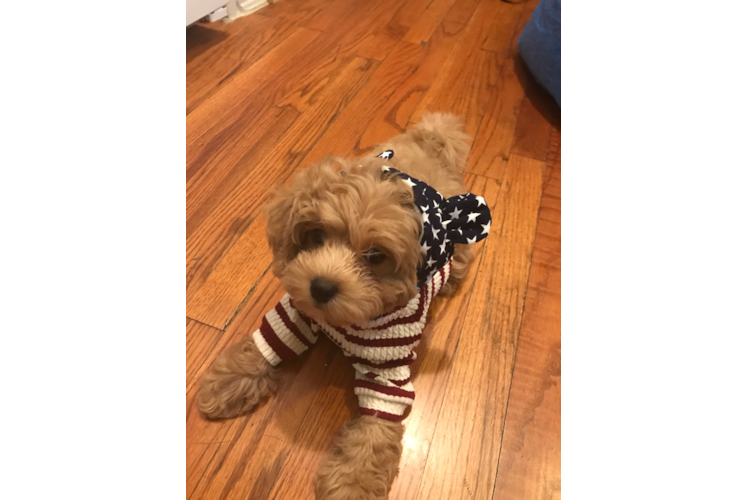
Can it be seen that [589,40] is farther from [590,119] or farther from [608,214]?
[608,214]

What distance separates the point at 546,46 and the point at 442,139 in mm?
808

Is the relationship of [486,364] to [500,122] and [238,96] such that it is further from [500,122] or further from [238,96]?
[238,96]

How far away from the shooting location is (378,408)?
98 cm

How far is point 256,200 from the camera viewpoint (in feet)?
4.81

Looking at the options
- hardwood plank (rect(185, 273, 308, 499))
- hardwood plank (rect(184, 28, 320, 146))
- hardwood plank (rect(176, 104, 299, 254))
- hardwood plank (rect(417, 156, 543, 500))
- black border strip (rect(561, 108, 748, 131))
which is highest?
hardwood plank (rect(184, 28, 320, 146))

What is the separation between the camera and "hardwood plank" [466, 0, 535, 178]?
5.46 ft

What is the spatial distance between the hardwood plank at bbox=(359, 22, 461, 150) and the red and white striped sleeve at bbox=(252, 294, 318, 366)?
77 cm

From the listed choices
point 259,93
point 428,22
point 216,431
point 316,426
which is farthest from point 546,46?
point 216,431

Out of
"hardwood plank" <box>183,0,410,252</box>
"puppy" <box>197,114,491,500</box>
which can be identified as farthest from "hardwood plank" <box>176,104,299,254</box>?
"puppy" <box>197,114,491,500</box>

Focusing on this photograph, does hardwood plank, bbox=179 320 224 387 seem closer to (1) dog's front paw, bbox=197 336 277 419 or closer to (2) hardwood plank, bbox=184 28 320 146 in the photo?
(1) dog's front paw, bbox=197 336 277 419

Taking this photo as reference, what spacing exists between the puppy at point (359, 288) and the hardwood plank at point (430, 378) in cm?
4

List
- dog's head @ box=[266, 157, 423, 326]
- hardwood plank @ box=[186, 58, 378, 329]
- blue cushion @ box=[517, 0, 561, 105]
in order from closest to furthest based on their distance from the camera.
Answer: dog's head @ box=[266, 157, 423, 326] < hardwood plank @ box=[186, 58, 378, 329] < blue cushion @ box=[517, 0, 561, 105]

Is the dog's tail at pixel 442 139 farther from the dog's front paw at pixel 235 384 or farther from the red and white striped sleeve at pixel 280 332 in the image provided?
the dog's front paw at pixel 235 384

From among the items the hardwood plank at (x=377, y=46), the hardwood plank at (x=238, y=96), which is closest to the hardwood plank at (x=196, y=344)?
the hardwood plank at (x=238, y=96)
